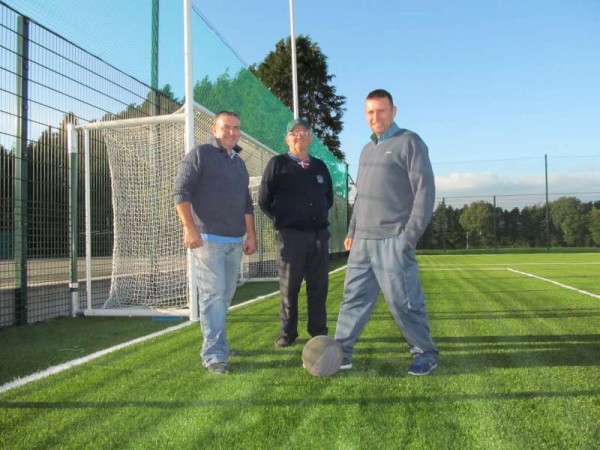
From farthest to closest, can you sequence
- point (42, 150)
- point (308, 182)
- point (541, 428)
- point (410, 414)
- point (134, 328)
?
point (42, 150) < point (134, 328) < point (308, 182) < point (410, 414) < point (541, 428)

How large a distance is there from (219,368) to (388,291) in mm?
1243

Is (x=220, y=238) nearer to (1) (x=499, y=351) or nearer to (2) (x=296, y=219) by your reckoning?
(2) (x=296, y=219)

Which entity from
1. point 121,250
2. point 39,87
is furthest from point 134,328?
point 39,87

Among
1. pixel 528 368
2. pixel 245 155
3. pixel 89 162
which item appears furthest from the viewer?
pixel 245 155

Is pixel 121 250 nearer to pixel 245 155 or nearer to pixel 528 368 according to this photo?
pixel 245 155

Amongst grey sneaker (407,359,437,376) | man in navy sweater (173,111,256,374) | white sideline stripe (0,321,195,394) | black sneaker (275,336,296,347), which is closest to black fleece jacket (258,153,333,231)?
man in navy sweater (173,111,256,374)

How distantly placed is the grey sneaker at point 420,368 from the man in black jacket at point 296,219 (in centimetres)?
120

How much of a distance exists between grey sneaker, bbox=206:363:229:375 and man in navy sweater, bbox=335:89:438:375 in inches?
31.4

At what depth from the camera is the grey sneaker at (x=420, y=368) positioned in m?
3.39

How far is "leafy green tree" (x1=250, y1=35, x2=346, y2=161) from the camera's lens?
107 feet

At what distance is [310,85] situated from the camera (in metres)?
33.2

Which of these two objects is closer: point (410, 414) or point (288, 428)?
point (288, 428)

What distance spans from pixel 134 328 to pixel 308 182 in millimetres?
2538

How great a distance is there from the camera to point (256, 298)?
799 centimetres
